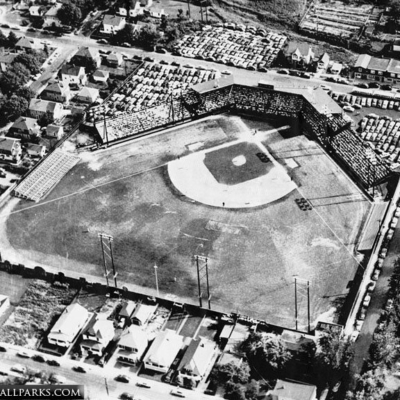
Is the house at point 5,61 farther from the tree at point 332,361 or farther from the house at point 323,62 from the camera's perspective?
the tree at point 332,361

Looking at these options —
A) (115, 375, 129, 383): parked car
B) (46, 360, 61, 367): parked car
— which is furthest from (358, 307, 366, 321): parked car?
(46, 360, 61, 367): parked car

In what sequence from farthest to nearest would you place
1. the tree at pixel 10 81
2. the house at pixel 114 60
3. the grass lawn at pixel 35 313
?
1. the house at pixel 114 60
2. the tree at pixel 10 81
3. the grass lawn at pixel 35 313

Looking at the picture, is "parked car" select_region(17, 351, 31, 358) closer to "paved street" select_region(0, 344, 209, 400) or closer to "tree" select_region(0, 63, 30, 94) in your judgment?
"paved street" select_region(0, 344, 209, 400)

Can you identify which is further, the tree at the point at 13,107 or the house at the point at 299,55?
the house at the point at 299,55

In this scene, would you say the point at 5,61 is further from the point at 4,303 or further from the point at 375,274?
the point at 375,274

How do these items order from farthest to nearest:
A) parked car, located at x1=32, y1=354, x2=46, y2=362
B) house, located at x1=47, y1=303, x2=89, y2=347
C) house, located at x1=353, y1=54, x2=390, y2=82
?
house, located at x1=353, y1=54, x2=390, y2=82 → house, located at x1=47, y1=303, x2=89, y2=347 → parked car, located at x1=32, y1=354, x2=46, y2=362

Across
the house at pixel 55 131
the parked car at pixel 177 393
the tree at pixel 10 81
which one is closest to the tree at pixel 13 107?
the tree at pixel 10 81

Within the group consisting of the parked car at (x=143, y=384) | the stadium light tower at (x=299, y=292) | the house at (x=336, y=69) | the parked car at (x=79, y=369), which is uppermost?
the house at (x=336, y=69)
